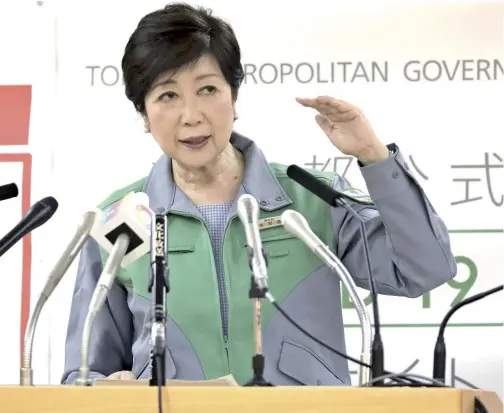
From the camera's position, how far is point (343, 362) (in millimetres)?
2252

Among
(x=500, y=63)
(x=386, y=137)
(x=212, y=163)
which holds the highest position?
(x=500, y=63)

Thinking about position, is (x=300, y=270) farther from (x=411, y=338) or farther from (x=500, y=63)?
(x=500, y=63)

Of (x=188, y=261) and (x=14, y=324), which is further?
(x=14, y=324)

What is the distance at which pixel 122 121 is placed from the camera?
3.16m

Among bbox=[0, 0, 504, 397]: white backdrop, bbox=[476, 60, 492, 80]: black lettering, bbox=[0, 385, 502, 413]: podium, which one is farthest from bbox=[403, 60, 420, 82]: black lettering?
bbox=[0, 385, 502, 413]: podium

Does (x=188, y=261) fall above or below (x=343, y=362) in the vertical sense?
→ above

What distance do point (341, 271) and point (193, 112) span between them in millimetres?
690

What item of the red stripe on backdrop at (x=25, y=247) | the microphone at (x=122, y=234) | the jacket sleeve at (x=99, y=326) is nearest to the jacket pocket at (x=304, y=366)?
the jacket sleeve at (x=99, y=326)

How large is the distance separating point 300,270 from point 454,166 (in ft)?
3.31

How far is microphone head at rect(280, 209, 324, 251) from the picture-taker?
175 cm

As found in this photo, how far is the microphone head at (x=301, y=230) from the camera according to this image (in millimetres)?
1746

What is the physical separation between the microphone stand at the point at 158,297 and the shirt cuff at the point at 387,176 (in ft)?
1.69

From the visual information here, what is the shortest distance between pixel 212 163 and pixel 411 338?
100cm

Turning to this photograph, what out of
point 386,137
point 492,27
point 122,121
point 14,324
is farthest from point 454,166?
point 14,324
